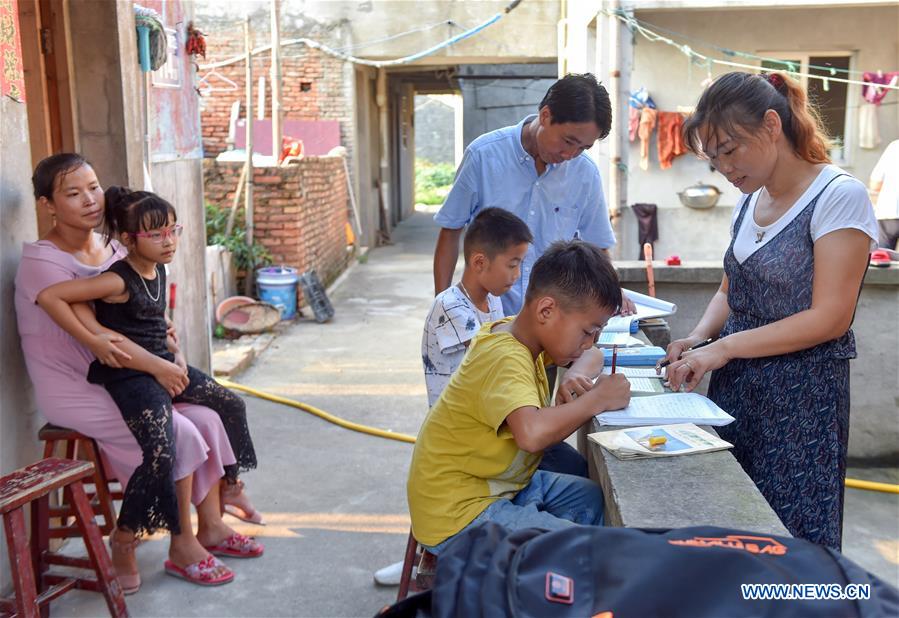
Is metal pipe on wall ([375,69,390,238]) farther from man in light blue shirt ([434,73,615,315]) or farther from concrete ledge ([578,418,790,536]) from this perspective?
concrete ledge ([578,418,790,536])

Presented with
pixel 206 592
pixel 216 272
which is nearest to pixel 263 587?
pixel 206 592

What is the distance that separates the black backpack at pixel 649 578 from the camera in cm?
128

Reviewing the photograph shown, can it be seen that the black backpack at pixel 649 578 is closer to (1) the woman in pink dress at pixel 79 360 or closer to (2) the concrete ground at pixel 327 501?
(2) the concrete ground at pixel 327 501

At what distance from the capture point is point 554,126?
10.6 ft

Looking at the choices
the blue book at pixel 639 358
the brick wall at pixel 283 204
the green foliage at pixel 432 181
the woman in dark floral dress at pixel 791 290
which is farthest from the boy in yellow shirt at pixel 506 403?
the green foliage at pixel 432 181

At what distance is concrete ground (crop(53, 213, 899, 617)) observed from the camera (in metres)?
3.67

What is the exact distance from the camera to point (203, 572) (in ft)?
12.4

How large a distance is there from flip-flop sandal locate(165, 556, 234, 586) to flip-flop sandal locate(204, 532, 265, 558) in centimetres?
18

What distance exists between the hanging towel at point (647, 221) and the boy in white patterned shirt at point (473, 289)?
7.75 m

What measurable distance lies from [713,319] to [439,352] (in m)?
0.92

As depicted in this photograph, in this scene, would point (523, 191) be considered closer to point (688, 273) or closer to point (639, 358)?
point (639, 358)

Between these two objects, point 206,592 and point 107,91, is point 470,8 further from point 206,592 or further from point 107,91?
point 206,592

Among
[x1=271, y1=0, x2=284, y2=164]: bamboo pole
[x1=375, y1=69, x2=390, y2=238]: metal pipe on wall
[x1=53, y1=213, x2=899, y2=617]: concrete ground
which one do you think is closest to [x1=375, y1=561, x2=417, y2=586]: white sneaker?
[x1=53, y1=213, x2=899, y2=617]: concrete ground

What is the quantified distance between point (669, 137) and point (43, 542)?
27.4 ft
